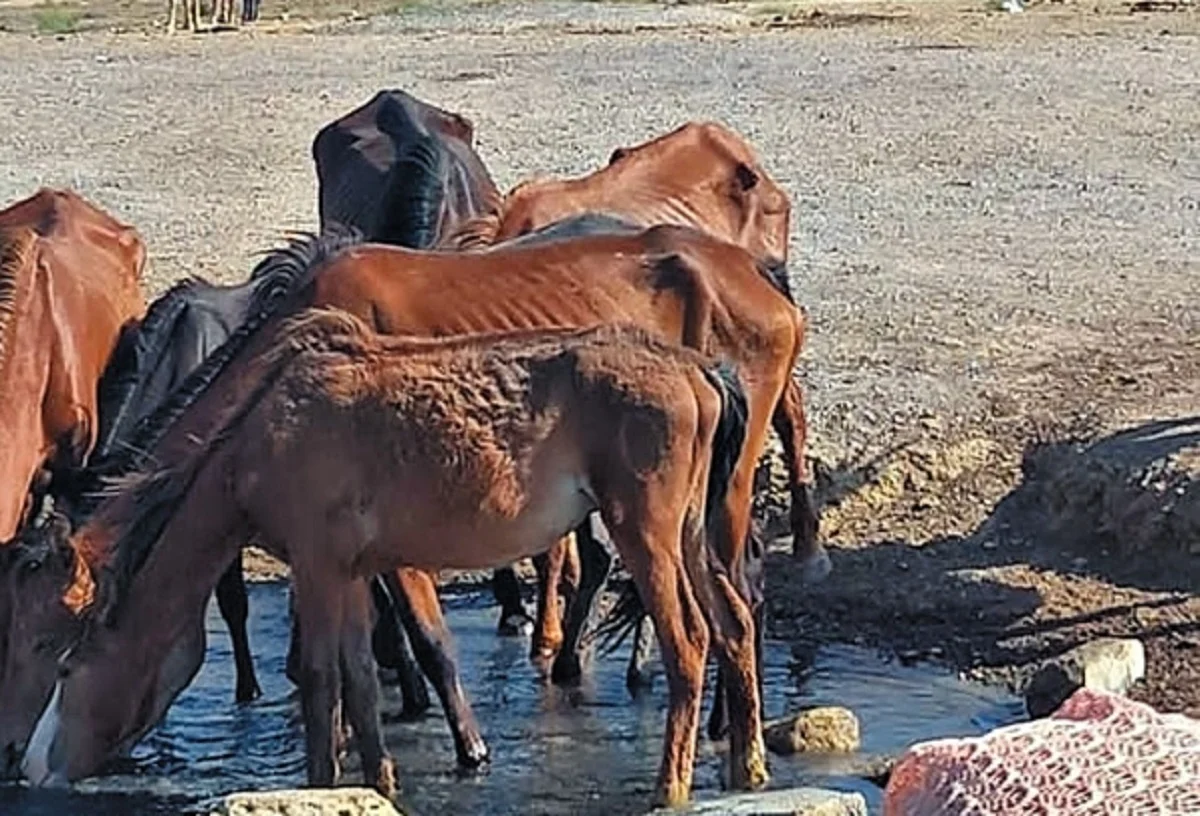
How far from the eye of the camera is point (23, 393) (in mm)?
8648

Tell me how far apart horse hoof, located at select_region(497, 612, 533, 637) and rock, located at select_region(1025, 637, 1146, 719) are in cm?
198

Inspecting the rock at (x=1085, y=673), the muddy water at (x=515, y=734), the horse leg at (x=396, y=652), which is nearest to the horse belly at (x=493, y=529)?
the muddy water at (x=515, y=734)

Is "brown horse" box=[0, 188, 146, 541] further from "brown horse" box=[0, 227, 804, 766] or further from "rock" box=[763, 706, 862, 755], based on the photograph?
"rock" box=[763, 706, 862, 755]

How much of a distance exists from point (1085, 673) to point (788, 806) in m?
2.36

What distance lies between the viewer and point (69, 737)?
284 inches

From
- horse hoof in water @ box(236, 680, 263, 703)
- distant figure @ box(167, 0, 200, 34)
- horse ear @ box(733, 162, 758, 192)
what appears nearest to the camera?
horse hoof in water @ box(236, 680, 263, 703)

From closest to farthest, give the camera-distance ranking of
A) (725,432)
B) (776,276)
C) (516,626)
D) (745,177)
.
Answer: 1. (725,432)
2. (776,276)
3. (516,626)
4. (745,177)

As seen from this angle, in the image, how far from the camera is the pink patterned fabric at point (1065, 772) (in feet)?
7.72

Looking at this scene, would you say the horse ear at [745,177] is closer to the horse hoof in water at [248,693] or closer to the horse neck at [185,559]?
the horse hoof in water at [248,693]

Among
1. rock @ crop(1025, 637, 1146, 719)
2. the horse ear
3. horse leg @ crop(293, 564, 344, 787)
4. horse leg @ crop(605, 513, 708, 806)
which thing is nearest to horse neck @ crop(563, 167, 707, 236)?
the horse ear

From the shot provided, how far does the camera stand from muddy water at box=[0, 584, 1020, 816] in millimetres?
7480

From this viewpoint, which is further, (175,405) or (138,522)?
(175,405)

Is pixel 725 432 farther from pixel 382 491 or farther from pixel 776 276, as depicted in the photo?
pixel 776 276

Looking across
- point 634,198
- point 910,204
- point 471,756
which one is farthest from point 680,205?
point 910,204
